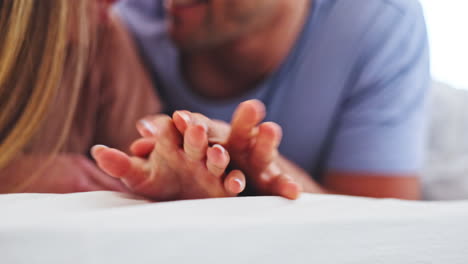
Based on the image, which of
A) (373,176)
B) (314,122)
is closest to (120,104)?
(314,122)

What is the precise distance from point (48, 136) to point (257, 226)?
337mm

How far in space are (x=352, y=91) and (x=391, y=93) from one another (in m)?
0.07

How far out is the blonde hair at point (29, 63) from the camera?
393 mm

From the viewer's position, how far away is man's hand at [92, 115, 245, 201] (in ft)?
1.08

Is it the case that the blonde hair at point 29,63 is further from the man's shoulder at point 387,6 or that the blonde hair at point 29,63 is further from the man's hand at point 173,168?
the man's shoulder at point 387,6

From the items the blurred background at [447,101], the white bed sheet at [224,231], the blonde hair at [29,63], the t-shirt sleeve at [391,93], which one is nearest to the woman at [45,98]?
the blonde hair at [29,63]

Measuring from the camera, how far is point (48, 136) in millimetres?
497

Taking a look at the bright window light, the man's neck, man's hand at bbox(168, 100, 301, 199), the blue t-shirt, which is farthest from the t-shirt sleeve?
man's hand at bbox(168, 100, 301, 199)

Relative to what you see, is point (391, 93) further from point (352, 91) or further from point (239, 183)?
point (239, 183)

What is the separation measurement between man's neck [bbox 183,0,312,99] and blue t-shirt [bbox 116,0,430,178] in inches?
0.7

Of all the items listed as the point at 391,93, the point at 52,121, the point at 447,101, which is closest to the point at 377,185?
the point at 391,93

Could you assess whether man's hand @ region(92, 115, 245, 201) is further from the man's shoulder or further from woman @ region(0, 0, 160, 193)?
the man's shoulder

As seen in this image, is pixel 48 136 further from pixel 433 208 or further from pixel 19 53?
pixel 433 208

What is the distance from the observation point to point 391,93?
2.32 ft
